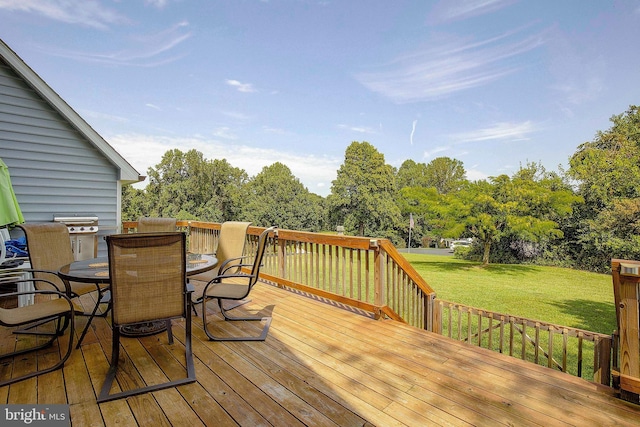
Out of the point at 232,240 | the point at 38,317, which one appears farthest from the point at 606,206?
the point at 38,317

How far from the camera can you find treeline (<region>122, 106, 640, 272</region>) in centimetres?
1423

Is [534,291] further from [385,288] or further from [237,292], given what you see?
[237,292]

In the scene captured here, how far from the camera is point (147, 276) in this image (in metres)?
2.07

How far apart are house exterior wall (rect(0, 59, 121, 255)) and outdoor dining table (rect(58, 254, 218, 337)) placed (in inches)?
125

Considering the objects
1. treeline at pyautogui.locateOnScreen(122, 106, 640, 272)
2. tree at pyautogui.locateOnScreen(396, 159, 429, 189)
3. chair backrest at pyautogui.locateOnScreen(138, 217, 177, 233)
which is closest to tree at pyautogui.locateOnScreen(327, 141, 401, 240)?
treeline at pyautogui.locateOnScreen(122, 106, 640, 272)

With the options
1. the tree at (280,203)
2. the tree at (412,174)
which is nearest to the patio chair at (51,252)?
the tree at (280,203)

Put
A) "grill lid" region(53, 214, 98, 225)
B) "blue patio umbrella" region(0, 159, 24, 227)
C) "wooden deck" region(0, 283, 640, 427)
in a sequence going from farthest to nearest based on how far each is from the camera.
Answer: "grill lid" region(53, 214, 98, 225)
"blue patio umbrella" region(0, 159, 24, 227)
"wooden deck" region(0, 283, 640, 427)

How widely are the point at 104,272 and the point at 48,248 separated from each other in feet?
4.06

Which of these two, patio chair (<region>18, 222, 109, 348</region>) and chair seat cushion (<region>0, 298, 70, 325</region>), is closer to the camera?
chair seat cushion (<region>0, 298, 70, 325</region>)

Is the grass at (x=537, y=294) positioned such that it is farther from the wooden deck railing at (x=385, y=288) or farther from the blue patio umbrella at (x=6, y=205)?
the blue patio umbrella at (x=6, y=205)

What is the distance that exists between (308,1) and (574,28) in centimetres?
1184

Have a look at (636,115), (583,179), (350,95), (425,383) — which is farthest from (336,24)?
(636,115)

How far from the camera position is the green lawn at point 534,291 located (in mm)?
9406

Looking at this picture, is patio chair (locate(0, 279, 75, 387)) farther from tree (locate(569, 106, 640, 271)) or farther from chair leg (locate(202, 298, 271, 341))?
tree (locate(569, 106, 640, 271))
